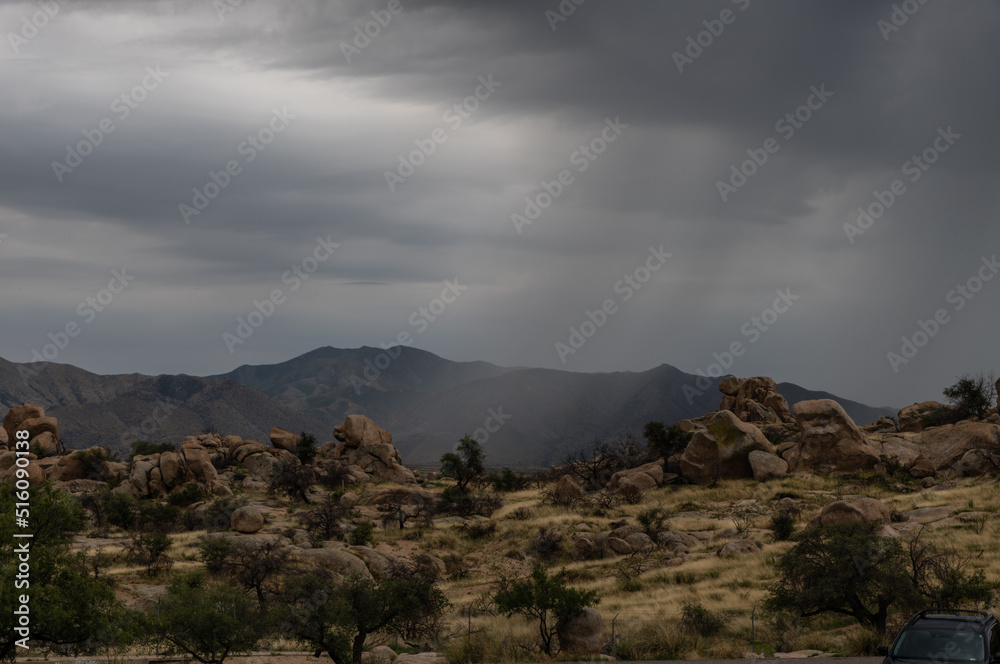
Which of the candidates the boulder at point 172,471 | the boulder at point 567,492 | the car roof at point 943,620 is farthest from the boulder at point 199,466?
the car roof at point 943,620

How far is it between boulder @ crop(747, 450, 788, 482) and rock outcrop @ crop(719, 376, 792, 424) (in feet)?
85.1

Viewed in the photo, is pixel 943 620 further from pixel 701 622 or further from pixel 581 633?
pixel 581 633

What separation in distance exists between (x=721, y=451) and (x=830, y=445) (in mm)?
8366

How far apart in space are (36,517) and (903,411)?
8582cm

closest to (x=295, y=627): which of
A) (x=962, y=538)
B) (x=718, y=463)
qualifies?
(x=962, y=538)

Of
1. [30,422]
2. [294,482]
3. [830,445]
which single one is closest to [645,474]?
[830,445]

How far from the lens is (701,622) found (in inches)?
944

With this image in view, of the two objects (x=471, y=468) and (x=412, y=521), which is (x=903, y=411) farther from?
(x=412, y=521)

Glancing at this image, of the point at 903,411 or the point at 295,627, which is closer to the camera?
the point at 295,627

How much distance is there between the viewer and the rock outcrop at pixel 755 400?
86750 mm

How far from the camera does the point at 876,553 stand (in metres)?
23.3

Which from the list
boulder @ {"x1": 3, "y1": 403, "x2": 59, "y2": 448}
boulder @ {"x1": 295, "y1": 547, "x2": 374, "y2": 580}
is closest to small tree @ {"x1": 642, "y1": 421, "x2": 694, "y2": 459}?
boulder @ {"x1": 295, "y1": 547, "x2": 374, "y2": 580}

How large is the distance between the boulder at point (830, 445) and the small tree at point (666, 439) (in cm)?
1018

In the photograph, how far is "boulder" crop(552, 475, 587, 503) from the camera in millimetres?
61306
